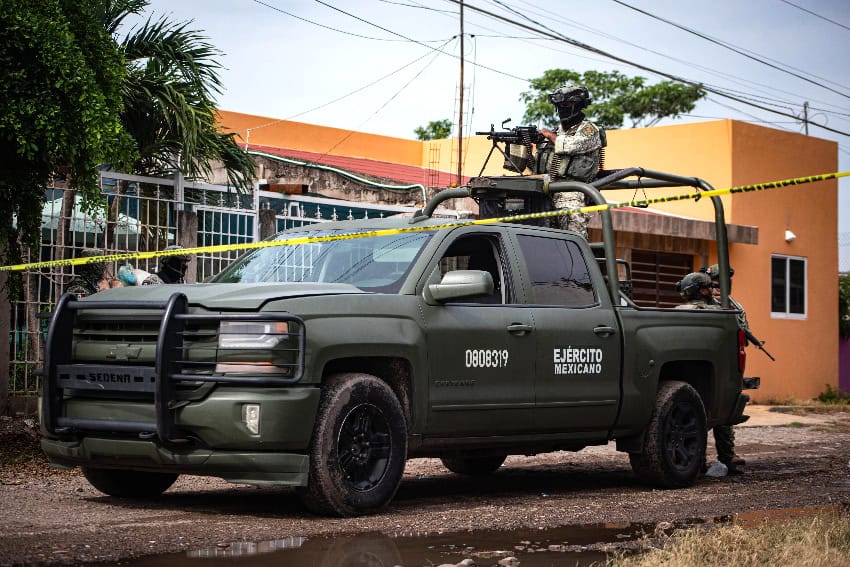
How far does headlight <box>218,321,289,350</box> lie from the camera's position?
22.0 feet

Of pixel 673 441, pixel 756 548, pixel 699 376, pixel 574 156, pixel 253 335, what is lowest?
pixel 756 548

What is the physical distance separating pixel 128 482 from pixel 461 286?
2.48m

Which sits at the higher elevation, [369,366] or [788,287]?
[788,287]

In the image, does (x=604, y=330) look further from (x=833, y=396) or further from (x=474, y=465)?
(x=833, y=396)

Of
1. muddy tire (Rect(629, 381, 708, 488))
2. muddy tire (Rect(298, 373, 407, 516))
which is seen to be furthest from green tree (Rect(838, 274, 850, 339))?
muddy tire (Rect(298, 373, 407, 516))

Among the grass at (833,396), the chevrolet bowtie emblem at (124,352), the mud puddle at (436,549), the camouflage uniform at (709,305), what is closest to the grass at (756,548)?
the mud puddle at (436,549)

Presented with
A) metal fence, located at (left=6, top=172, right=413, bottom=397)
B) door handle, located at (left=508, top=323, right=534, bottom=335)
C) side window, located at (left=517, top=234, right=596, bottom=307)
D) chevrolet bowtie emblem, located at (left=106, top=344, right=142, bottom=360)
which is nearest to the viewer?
chevrolet bowtie emblem, located at (left=106, top=344, right=142, bottom=360)

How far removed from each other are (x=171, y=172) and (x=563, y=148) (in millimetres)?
4377

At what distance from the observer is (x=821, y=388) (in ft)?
80.7

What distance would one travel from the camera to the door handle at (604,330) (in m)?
8.73

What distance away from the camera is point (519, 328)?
809 centimetres

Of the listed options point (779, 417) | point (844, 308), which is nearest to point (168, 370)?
point (779, 417)

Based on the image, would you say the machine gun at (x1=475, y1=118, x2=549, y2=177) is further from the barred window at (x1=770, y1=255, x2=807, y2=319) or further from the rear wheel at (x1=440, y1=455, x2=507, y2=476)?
the barred window at (x1=770, y1=255, x2=807, y2=319)

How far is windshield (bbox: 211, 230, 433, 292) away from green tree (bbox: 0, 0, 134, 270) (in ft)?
6.69
